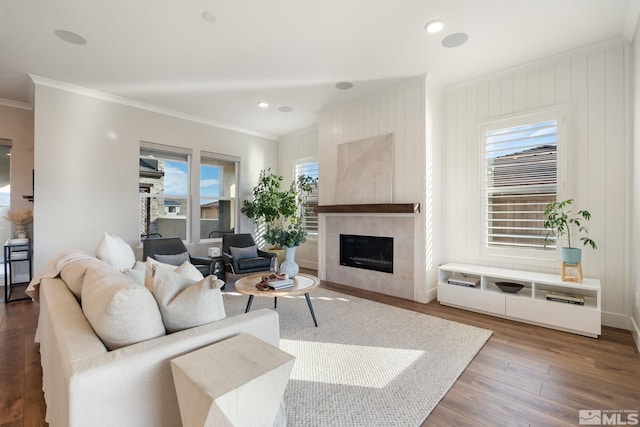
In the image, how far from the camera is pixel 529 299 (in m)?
3.11

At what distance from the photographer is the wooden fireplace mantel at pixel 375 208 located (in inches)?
151

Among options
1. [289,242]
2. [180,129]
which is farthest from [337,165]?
[180,129]

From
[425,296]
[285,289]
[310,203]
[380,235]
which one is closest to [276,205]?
[310,203]

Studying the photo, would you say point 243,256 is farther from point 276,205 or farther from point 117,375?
point 117,375

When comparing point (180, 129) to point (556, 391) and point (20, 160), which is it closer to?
point (20, 160)

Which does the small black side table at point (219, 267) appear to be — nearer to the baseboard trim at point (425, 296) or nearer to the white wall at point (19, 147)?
the baseboard trim at point (425, 296)

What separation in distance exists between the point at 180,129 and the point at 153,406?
4.99 meters

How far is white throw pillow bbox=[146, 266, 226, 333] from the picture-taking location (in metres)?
1.36

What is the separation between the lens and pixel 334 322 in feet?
10.3

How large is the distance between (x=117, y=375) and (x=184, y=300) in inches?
15.2

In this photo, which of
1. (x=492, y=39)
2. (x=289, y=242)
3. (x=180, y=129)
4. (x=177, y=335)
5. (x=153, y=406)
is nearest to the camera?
(x=153, y=406)

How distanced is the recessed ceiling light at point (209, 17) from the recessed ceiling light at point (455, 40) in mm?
2246

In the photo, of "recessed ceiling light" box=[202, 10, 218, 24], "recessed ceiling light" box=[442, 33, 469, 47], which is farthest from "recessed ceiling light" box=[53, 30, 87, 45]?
"recessed ceiling light" box=[442, 33, 469, 47]

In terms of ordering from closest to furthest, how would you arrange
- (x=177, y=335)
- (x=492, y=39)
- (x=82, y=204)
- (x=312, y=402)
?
(x=177, y=335), (x=312, y=402), (x=492, y=39), (x=82, y=204)
